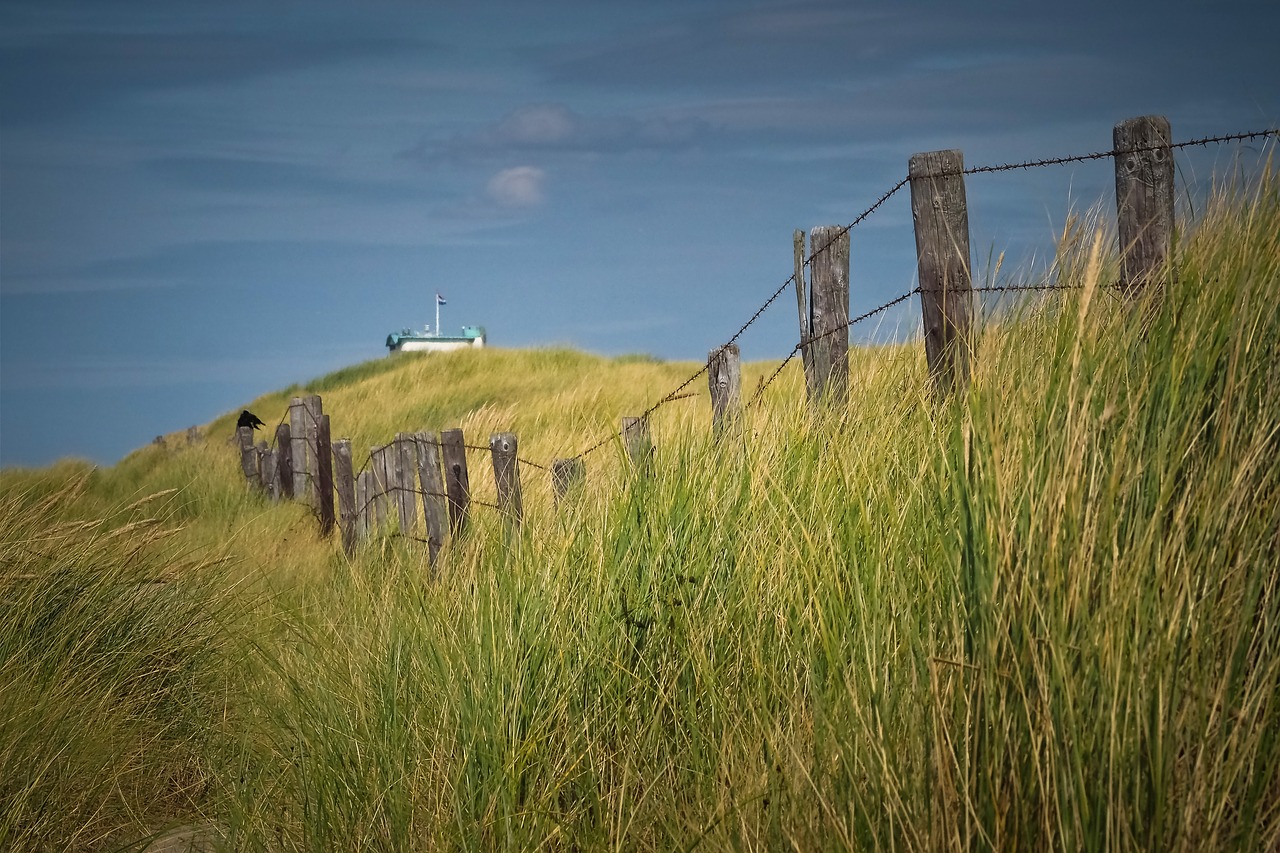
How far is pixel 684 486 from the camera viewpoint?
375 centimetres

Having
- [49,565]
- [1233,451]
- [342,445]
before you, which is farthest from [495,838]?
[342,445]

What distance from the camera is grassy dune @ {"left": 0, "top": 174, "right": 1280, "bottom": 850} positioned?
1.94m

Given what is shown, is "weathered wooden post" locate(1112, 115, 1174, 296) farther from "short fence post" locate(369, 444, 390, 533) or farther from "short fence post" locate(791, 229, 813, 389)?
"short fence post" locate(369, 444, 390, 533)

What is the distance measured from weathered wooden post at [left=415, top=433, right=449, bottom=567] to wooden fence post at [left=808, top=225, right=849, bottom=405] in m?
2.80

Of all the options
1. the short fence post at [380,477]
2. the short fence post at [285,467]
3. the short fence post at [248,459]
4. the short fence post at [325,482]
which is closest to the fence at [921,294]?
the short fence post at [380,477]

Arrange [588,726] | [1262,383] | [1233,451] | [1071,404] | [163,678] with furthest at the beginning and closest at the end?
[163,678] → [588,726] → [1262,383] → [1233,451] → [1071,404]

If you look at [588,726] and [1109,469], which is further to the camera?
[588,726]

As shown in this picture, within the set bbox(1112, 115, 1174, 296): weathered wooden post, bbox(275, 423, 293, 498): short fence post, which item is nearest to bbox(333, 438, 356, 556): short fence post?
bbox(275, 423, 293, 498): short fence post

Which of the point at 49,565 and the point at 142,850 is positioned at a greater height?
the point at 49,565

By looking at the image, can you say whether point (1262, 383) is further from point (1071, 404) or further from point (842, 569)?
point (842, 569)

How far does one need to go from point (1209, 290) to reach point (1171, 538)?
3.52ft

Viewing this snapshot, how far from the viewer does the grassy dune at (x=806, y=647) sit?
1938 millimetres

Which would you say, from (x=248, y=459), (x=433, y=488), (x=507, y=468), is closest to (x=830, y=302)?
(x=507, y=468)

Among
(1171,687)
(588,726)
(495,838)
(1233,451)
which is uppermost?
(1233,451)
